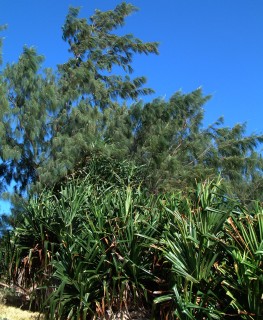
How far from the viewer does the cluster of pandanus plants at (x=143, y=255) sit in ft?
16.9

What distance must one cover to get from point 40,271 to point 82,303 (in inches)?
90.7

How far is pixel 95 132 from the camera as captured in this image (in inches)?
587

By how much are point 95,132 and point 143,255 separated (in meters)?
8.34

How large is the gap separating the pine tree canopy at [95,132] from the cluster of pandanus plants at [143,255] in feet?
12.7

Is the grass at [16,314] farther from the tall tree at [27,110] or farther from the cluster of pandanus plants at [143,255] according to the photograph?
the tall tree at [27,110]

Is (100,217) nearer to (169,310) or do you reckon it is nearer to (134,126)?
(169,310)

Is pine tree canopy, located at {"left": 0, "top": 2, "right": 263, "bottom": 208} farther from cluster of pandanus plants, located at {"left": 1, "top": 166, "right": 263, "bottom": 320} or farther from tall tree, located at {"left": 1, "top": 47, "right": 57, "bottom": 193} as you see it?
cluster of pandanus plants, located at {"left": 1, "top": 166, "right": 263, "bottom": 320}

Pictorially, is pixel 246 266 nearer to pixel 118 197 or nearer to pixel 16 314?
pixel 118 197

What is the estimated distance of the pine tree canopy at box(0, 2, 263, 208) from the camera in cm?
1399

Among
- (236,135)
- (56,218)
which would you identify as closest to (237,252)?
(56,218)

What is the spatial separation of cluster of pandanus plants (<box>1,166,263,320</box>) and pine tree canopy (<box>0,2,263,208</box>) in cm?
386

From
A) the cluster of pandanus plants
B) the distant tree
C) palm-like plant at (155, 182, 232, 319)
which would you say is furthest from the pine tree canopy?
palm-like plant at (155, 182, 232, 319)

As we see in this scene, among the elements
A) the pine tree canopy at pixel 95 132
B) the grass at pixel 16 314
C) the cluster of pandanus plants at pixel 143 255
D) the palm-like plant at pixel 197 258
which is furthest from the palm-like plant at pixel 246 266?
the pine tree canopy at pixel 95 132

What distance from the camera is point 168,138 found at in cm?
1535
